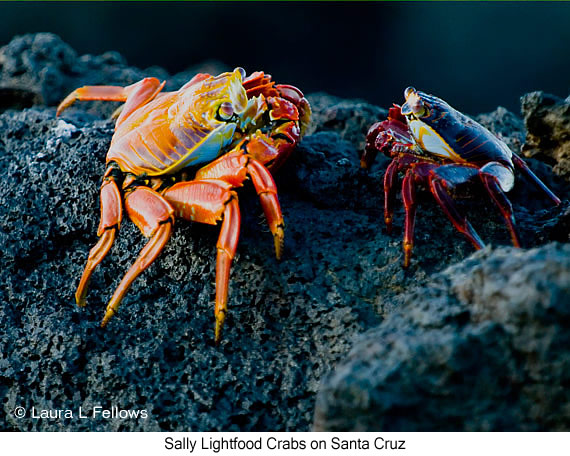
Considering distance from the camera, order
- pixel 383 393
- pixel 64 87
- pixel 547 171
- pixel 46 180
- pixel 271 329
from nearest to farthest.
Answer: pixel 383 393
pixel 271 329
pixel 46 180
pixel 547 171
pixel 64 87

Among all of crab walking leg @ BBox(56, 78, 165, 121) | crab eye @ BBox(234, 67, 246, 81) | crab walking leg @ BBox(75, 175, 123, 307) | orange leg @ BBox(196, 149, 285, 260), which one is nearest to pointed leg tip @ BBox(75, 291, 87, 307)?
crab walking leg @ BBox(75, 175, 123, 307)

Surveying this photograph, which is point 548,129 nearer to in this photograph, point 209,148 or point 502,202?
point 502,202

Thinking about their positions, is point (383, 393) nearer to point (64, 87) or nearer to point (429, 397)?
point (429, 397)

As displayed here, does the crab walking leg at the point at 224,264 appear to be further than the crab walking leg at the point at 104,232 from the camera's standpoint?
No

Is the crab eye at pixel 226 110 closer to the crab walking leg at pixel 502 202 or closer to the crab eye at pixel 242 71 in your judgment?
the crab eye at pixel 242 71

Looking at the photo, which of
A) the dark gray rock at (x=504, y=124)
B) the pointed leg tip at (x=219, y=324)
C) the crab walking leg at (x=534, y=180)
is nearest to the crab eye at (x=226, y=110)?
the pointed leg tip at (x=219, y=324)

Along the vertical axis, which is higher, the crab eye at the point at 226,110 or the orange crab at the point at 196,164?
the crab eye at the point at 226,110

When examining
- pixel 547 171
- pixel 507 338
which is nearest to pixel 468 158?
pixel 547 171

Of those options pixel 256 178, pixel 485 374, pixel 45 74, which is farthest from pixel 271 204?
pixel 45 74
